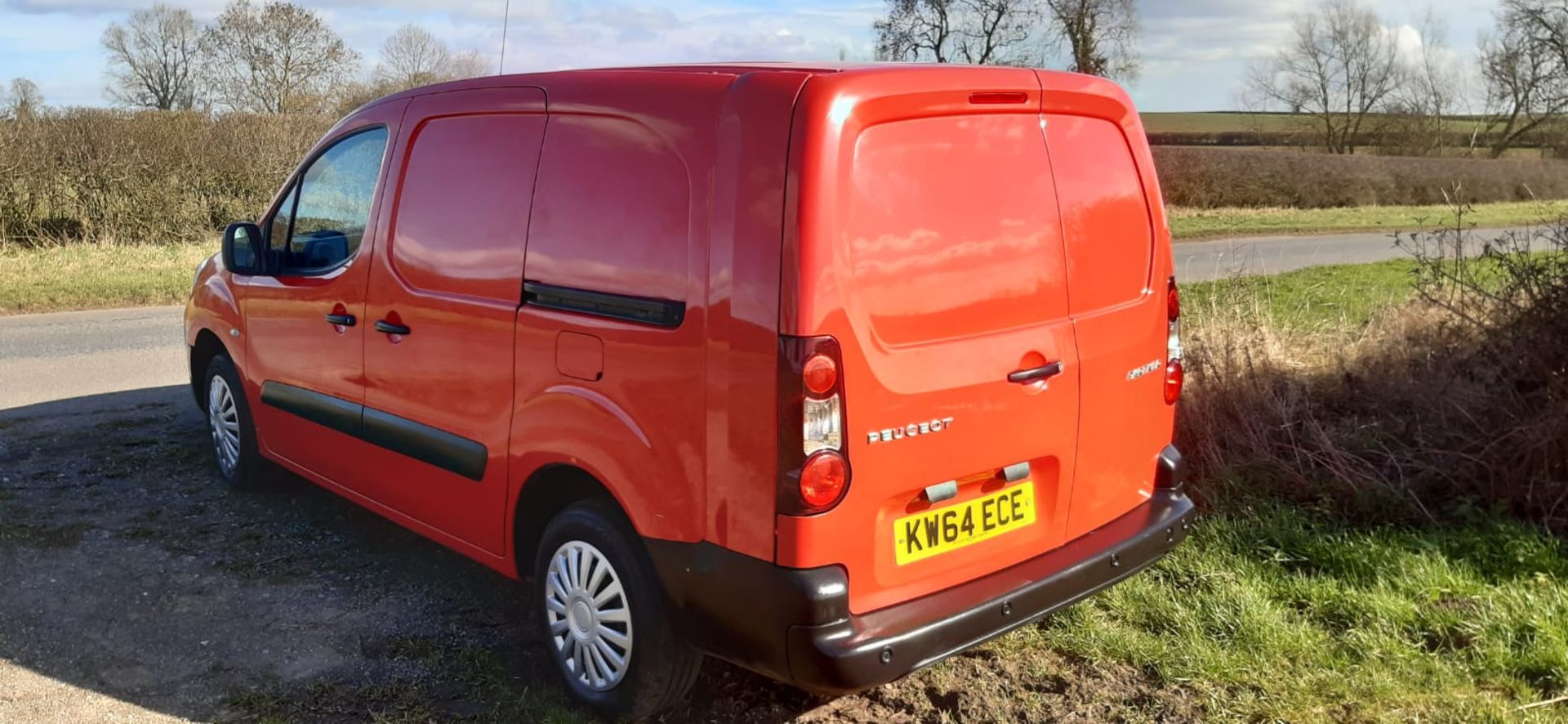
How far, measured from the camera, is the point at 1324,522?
15.9 ft

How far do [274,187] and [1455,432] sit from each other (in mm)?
17807

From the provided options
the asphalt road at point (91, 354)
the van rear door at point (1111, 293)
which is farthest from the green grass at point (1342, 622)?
the asphalt road at point (91, 354)

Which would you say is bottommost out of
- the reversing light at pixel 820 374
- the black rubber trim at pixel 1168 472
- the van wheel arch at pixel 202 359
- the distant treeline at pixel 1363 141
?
the van wheel arch at pixel 202 359

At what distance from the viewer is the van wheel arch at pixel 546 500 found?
3441 mm

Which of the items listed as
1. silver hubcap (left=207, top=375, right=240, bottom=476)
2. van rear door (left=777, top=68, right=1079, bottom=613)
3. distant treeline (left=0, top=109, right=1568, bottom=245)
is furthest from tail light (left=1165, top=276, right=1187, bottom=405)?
distant treeline (left=0, top=109, right=1568, bottom=245)

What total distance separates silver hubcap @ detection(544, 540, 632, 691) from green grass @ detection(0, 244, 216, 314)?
1066cm

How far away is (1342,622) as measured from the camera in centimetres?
401

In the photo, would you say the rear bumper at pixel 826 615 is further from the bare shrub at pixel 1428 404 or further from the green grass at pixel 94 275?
the green grass at pixel 94 275

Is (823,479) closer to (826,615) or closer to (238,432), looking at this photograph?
(826,615)

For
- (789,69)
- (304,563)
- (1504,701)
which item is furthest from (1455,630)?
(304,563)

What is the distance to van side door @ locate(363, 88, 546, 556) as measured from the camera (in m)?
3.64

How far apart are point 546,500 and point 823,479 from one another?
1.23m

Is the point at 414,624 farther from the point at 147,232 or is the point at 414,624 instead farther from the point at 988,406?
the point at 147,232

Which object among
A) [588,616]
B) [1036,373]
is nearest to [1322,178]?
[1036,373]
